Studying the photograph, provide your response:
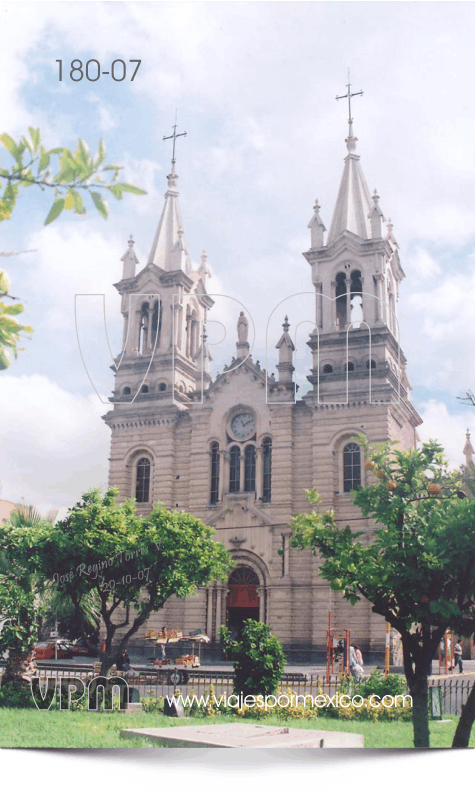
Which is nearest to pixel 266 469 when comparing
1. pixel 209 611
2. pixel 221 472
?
pixel 221 472

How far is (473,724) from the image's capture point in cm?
1151

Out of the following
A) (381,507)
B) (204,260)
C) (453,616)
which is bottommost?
(453,616)

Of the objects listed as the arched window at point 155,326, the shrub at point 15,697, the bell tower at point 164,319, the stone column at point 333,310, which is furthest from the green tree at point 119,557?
the stone column at point 333,310

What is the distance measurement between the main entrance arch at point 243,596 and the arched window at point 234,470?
3265mm

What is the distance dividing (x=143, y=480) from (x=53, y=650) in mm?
6830

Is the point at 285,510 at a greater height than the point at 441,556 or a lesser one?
greater

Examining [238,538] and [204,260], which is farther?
[238,538]

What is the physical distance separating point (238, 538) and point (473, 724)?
55.9 ft

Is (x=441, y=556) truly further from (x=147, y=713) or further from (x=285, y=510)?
(x=285, y=510)

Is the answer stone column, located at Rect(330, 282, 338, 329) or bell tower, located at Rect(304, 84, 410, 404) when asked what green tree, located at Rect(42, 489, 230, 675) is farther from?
stone column, located at Rect(330, 282, 338, 329)

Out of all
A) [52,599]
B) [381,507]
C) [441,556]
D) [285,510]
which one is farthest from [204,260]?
[285,510]

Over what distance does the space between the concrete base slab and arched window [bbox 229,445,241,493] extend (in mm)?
15791

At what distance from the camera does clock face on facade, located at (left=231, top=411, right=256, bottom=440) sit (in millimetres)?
27359

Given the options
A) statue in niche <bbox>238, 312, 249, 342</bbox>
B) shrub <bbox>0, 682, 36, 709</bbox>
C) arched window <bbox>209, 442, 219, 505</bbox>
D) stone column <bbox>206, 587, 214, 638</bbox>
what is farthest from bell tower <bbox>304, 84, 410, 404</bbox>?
shrub <bbox>0, 682, 36, 709</bbox>
